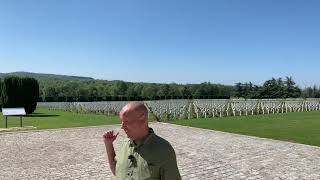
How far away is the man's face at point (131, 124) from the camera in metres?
2.56

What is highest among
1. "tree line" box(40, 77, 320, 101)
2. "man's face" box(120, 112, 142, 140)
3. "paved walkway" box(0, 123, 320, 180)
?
"tree line" box(40, 77, 320, 101)

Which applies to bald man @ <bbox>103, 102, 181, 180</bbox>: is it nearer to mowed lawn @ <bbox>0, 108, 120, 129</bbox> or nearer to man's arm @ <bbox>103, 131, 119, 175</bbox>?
man's arm @ <bbox>103, 131, 119, 175</bbox>

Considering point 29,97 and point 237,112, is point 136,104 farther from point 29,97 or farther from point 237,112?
point 29,97

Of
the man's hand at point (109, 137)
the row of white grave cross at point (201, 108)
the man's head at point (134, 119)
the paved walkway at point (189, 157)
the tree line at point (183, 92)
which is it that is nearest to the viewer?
the man's head at point (134, 119)

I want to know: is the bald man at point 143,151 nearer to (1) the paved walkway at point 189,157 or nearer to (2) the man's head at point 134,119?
(2) the man's head at point 134,119

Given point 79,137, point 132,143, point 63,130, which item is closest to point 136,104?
point 132,143

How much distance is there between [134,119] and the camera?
256 cm

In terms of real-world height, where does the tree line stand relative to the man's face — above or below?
above

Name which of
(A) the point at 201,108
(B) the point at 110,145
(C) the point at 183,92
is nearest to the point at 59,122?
(A) the point at 201,108

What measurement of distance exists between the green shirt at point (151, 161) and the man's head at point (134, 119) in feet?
0.25

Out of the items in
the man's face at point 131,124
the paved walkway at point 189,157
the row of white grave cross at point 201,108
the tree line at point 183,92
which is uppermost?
the tree line at point 183,92

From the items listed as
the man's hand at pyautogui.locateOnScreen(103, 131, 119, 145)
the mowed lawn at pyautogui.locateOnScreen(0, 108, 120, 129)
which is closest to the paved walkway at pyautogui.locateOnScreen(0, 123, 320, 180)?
the mowed lawn at pyautogui.locateOnScreen(0, 108, 120, 129)

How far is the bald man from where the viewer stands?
2.57 m

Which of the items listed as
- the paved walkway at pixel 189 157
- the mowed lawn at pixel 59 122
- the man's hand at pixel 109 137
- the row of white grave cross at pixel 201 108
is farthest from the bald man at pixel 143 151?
the row of white grave cross at pixel 201 108
